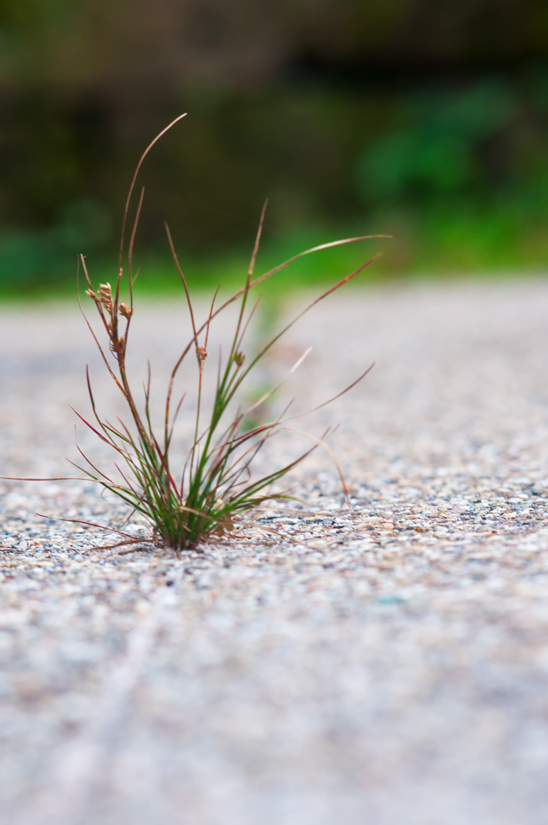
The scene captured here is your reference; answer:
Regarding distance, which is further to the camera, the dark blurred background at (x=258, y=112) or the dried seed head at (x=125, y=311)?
the dark blurred background at (x=258, y=112)

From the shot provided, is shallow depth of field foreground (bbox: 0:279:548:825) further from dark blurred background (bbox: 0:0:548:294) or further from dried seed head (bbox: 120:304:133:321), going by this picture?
dark blurred background (bbox: 0:0:548:294)

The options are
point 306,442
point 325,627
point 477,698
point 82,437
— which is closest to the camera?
point 477,698

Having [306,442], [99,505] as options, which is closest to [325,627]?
[99,505]

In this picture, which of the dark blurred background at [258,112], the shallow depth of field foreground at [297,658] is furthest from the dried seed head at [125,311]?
the dark blurred background at [258,112]

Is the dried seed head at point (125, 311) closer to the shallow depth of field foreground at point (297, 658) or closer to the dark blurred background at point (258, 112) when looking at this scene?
the shallow depth of field foreground at point (297, 658)

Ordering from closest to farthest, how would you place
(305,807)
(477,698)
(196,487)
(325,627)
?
(305,807) < (477,698) < (325,627) < (196,487)

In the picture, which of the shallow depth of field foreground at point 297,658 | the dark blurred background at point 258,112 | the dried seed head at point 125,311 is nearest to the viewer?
the shallow depth of field foreground at point 297,658

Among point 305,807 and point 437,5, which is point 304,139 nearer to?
point 437,5
